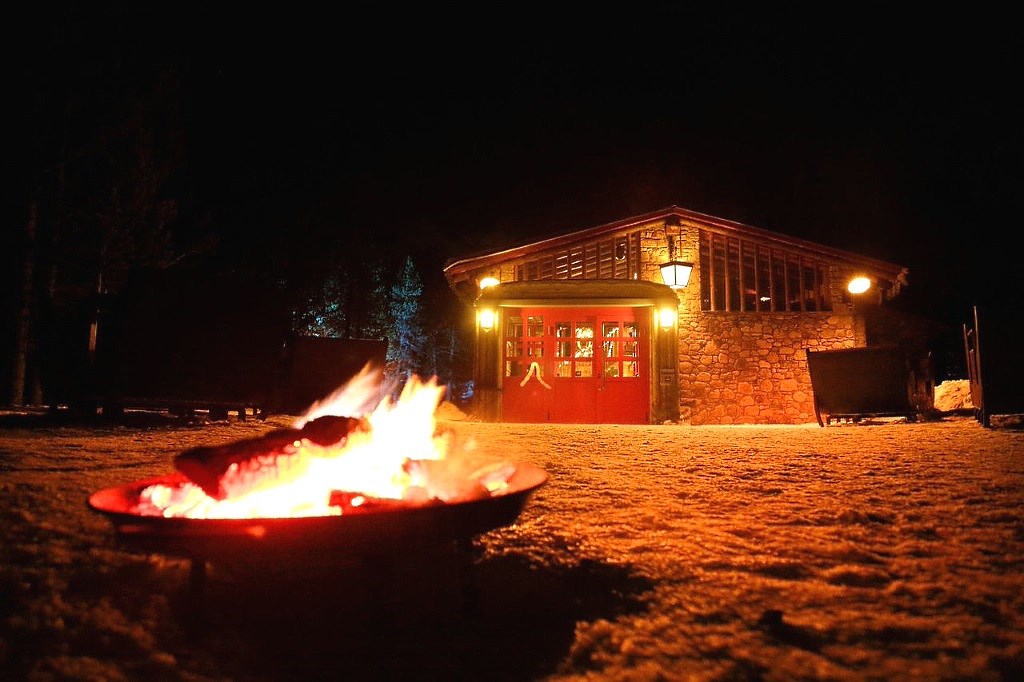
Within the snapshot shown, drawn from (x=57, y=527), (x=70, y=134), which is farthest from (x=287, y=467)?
(x=70, y=134)

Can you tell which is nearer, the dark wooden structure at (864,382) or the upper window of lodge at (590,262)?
the dark wooden structure at (864,382)

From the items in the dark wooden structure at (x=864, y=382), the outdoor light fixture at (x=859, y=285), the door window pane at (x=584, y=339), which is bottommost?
the dark wooden structure at (x=864, y=382)

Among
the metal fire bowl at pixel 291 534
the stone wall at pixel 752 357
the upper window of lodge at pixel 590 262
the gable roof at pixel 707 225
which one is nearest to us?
the metal fire bowl at pixel 291 534

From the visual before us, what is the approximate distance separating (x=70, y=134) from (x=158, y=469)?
12.6 m

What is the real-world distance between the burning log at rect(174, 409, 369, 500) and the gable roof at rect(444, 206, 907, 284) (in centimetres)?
1095

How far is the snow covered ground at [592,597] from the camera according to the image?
6.22ft

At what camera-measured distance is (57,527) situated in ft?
10.2

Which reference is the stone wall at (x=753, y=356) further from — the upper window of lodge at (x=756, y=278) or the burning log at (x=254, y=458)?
the burning log at (x=254, y=458)

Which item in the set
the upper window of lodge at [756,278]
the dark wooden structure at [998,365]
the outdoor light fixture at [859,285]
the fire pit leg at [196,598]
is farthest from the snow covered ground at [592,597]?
the outdoor light fixture at [859,285]

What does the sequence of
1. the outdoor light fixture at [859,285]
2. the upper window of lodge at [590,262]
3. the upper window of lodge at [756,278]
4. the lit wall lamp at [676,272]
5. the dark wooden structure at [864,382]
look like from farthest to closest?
the upper window of lodge at [590,262] → the upper window of lodge at [756,278] → the outdoor light fixture at [859,285] → the lit wall lamp at [676,272] → the dark wooden structure at [864,382]

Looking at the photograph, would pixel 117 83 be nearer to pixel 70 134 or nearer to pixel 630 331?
pixel 70 134

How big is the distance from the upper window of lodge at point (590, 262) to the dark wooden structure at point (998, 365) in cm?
684

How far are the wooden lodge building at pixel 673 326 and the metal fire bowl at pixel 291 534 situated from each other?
10.5 metres

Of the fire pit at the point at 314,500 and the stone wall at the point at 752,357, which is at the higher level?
the stone wall at the point at 752,357
